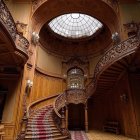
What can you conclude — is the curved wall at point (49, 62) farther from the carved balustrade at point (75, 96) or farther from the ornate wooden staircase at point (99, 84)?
the ornate wooden staircase at point (99, 84)

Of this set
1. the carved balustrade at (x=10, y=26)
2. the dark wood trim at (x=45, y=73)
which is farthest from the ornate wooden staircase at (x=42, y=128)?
the dark wood trim at (x=45, y=73)

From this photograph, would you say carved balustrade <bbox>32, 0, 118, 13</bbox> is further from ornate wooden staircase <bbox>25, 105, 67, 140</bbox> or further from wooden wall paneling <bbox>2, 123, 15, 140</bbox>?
wooden wall paneling <bbox>2, 123, 15, 140</bbox>

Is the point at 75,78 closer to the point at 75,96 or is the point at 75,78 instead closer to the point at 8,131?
the point at 75,96

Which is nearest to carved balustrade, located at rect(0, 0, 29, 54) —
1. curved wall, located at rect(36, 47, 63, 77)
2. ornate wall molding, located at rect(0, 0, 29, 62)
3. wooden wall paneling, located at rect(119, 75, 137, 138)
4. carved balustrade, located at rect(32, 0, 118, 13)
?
ornate wall molding, located at rect(0, 0, 29, 62)

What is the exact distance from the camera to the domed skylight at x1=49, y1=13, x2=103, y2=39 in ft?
52.1

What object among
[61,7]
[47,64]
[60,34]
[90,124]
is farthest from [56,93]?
[61,7]

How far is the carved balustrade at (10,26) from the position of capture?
600 centimetres

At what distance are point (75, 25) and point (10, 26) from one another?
1100cm

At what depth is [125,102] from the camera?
8883 mm

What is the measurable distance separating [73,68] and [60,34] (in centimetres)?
397

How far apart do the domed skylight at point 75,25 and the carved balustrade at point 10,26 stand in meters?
8.10

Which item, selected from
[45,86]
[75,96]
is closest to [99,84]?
[75,96]

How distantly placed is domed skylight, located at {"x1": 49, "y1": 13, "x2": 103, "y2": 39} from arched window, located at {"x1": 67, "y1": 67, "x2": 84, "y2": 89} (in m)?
3.84

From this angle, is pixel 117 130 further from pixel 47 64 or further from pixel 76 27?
pixel 76 27
